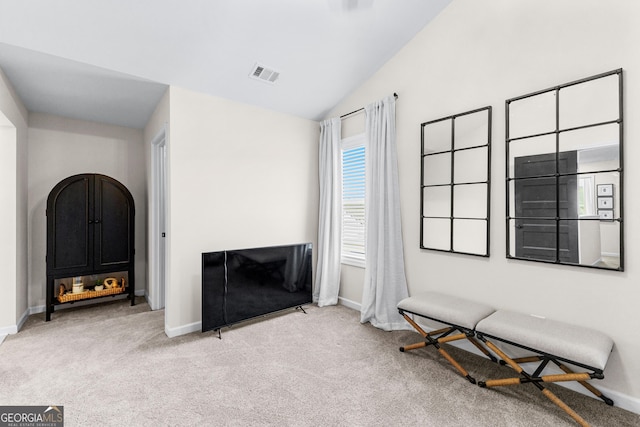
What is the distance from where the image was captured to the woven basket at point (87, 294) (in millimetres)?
3266

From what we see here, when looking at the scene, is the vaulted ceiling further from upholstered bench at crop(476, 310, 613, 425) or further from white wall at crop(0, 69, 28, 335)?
upholstered bench at crop(476, 310, 613, 425)

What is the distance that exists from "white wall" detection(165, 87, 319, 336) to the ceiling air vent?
0.44 m

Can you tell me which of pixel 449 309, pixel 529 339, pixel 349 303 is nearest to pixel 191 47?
pixel 449 309

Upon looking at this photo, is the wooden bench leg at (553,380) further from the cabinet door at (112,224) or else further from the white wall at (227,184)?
the cabinet door at (112,224)

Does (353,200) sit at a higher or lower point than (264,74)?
lower

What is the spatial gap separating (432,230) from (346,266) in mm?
1245

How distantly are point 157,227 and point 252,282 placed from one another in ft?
4.69

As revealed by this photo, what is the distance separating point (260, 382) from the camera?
80.4 inches

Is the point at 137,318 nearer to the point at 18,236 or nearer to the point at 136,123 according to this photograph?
the point at 18,236

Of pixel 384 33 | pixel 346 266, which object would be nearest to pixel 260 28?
pixel 384 33

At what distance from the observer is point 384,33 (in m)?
2.75

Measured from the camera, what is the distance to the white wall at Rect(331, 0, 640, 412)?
1.79m

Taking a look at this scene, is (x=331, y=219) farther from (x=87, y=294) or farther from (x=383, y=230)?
(x=87, y=294)

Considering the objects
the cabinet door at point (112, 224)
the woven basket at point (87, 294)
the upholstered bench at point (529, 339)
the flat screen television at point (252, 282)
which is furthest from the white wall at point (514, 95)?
the woven basket at point (87, 294)
